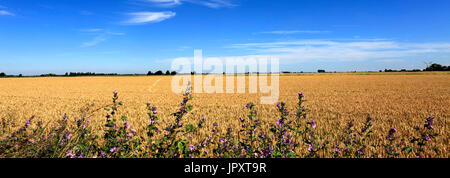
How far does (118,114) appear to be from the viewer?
33.7 ft

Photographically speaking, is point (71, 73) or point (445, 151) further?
point (71, 73)
